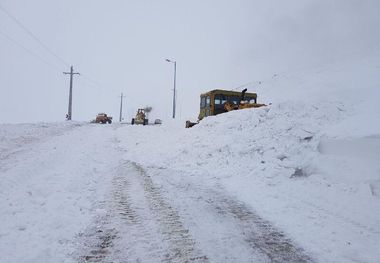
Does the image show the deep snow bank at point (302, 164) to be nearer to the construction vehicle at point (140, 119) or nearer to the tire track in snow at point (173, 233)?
the tire track in snow at point (173, 233)

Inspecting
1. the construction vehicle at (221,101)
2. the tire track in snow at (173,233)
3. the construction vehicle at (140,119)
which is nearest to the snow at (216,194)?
the tire track in snow at (173,233)

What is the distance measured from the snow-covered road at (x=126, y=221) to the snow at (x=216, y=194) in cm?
3

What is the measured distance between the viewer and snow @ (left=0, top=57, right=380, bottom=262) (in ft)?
21.3

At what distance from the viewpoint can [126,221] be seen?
786 centimetres

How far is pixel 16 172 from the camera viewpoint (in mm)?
11898

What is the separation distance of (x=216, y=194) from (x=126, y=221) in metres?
3.60

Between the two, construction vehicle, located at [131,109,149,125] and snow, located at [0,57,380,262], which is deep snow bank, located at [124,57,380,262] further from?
construction vehicle, located at [131,109,149,125]

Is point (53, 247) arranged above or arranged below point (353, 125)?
below

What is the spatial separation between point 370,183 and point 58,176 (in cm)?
962

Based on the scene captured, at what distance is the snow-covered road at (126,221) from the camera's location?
6.17m

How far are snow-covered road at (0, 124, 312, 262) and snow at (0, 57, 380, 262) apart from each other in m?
0.03

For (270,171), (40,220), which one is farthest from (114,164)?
(40,220)

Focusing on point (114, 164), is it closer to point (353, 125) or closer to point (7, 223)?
point (7, 223)

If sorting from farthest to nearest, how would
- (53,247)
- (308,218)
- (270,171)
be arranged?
(270,171), (308,218), (53,247)
